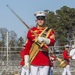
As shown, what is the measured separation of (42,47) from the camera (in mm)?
8672

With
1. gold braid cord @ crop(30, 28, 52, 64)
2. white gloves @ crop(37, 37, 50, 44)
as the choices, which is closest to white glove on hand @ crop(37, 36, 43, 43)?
white gloves @ crop(37, 37, 50, 44)

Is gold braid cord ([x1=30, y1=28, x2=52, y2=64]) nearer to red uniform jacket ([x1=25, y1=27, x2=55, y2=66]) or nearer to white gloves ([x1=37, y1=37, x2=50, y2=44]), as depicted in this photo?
red uniform jacket ([x1=25, y1=27, x2=55, y2=66])

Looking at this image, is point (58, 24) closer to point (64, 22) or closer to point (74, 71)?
point (64, 22)

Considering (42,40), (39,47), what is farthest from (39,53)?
(42,40)

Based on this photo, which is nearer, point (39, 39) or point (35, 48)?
point (39, 39)

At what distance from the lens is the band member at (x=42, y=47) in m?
8.62

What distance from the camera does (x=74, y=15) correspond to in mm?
67500

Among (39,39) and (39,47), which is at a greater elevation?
(39,39)

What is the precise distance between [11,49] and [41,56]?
793 inches

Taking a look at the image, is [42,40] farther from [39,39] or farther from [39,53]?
[39,53]

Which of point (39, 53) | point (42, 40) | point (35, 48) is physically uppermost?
point (42, 40)

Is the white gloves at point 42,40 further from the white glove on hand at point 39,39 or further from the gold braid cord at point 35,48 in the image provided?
the gold braid cord at point 35,48

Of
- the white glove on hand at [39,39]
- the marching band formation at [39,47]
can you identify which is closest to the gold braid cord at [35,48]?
the marching band formation at [39,47]

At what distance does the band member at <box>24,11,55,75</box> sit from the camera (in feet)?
28.3
